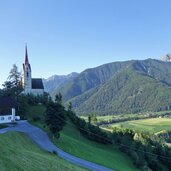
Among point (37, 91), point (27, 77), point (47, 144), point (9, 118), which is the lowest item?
point (47, 144)

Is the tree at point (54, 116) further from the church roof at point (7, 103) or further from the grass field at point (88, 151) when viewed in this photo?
the church roof at point (7, 103)

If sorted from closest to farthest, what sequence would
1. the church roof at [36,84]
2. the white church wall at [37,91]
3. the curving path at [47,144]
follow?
the curving path at [47,144]
the white church wall at [37,91]
the church roof at [36,84]

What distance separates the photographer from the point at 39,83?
13125 centimetres

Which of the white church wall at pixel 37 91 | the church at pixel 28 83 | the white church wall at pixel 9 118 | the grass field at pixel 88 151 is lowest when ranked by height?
the grass field at pixel 88 151

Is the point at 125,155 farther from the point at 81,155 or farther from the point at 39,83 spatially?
the point at 39,83

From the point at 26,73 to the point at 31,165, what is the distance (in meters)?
95.4

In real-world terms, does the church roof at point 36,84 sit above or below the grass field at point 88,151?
above

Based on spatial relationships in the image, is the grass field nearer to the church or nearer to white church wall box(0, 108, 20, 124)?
white church wall box(0, 108, 20, 124)

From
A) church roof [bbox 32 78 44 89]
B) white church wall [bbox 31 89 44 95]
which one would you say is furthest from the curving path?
church roof [bbox 32 78 44 89]

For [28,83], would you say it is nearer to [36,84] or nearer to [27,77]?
[27,77]

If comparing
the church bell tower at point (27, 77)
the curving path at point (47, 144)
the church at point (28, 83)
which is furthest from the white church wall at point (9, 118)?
the church bell tower at point (27, 77)

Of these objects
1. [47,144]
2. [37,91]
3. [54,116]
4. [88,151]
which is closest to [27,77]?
[37,91]

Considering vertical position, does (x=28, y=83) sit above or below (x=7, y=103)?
above

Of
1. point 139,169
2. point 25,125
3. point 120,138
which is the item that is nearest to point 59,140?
point 25,125
